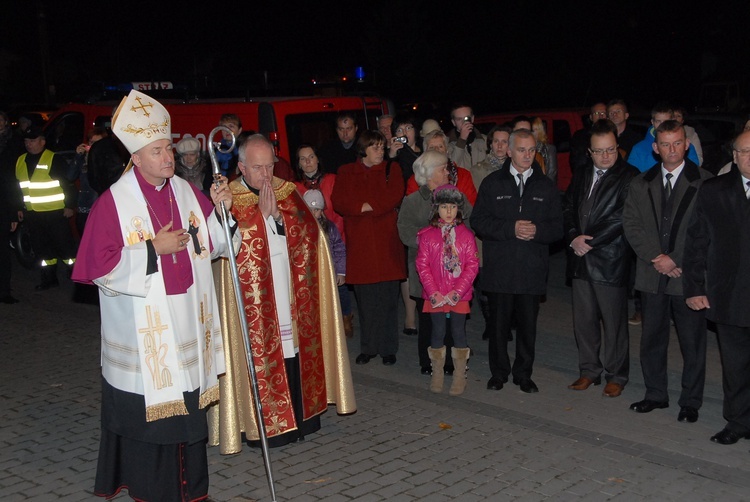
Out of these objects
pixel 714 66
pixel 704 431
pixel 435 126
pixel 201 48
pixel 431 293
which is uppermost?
pixel 201 48

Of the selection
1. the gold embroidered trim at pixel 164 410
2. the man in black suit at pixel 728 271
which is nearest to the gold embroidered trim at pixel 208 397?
the gold embroidered trim at pixel 164 410

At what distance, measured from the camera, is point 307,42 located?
39344 millimetres

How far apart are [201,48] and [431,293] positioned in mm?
32161

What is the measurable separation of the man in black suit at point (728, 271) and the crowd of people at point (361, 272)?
11 millimetres

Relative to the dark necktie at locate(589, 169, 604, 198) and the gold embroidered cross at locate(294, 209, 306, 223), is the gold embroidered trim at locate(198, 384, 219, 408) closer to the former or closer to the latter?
the gold embroidered cross at locate(294, 209, 306, 223)

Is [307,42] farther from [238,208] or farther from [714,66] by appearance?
[238,208]

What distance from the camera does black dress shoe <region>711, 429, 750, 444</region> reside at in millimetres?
6023

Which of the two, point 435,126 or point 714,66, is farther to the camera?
point 714,66

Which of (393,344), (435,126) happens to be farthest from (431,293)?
(435,126)

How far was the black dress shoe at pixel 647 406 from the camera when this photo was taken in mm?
6664

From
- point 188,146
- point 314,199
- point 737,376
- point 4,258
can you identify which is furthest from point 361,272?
point 4,258

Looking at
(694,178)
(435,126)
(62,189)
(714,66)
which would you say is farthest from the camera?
(714,66)

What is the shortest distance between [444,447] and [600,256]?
2003 millimetres

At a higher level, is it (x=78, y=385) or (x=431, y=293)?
(x=431, y=293)
